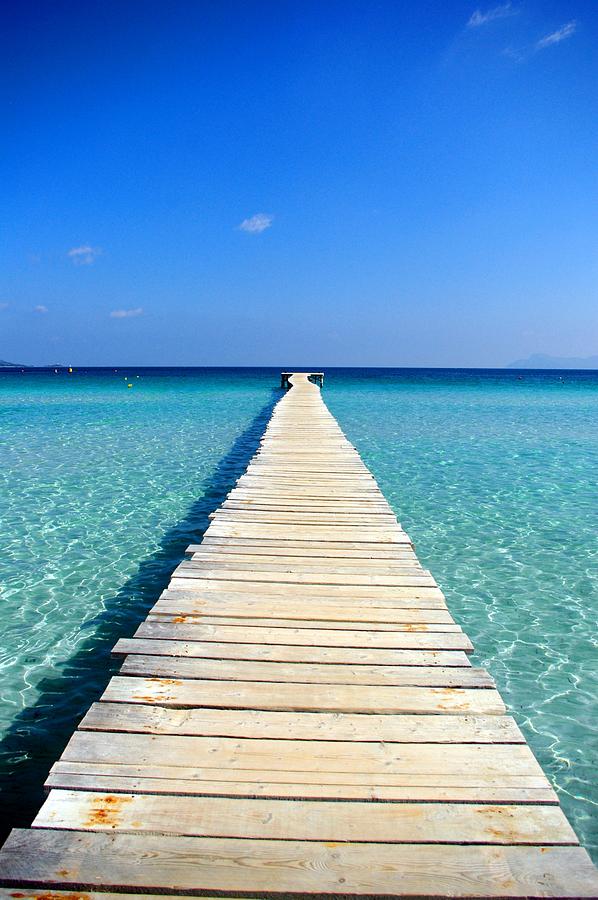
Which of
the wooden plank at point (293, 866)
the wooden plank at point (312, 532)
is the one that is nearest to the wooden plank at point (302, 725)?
the wooden plank at point (293, 866)

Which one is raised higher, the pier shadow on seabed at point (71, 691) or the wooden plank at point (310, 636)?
the wooden plank at point (310, 636)

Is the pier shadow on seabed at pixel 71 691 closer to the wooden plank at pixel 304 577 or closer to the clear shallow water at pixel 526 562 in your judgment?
the wooden plank at pixel 304 577

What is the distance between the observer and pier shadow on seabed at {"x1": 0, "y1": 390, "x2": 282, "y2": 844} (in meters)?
3.26

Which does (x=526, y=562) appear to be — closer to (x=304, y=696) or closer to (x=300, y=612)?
(x=300, y=612)

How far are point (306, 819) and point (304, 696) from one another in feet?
2.74

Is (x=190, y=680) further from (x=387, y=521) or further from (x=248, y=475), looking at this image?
(x=248, y=475)

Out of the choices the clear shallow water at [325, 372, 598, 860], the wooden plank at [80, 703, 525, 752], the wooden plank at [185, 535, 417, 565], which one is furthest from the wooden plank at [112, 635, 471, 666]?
the wooden plank at [185, 535, 417, 565]

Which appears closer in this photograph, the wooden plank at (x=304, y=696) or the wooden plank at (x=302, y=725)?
the wooden plank at (x=302, y=725)

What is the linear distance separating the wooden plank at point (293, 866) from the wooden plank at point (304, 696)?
843mm

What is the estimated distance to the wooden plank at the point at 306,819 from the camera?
6.97 ft

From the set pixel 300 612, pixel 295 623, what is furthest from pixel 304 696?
pixel 300 612

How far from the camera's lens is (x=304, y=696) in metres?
3.03

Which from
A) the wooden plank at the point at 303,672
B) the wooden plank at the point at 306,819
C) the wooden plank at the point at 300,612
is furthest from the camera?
the wooden plank at the point at 300,612

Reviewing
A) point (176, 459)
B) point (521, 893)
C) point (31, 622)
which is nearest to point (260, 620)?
point (521, 893)
